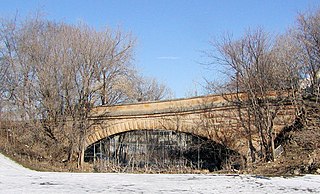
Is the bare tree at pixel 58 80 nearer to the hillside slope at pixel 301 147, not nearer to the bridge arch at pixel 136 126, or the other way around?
the bridge arch at pixel 136 126

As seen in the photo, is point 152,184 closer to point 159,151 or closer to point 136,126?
point 159,151

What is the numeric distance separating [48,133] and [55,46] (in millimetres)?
4217

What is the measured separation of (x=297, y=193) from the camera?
222 inches

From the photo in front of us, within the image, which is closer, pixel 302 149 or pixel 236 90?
pixel 302 149

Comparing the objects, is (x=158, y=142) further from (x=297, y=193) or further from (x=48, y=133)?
(x=297, y=193)

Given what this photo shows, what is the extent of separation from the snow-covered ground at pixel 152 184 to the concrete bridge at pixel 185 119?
19.4 feet

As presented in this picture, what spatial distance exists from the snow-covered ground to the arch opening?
18.6ft

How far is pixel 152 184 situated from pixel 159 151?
31.4ft

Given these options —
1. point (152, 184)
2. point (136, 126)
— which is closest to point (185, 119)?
point (136, 126)

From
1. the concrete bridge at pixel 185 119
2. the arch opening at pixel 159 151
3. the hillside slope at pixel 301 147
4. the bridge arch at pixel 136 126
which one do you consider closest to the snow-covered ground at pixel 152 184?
the hillside slope at pixel 301 147

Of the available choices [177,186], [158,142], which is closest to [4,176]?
[177,186]

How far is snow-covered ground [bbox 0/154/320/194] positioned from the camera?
238 inches

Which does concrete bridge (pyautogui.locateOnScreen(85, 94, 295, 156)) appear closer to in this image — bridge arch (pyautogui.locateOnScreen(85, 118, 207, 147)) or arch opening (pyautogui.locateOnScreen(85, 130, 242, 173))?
bridge arch (pyautogui.locateOnScreen(85, 118, 207, 147))

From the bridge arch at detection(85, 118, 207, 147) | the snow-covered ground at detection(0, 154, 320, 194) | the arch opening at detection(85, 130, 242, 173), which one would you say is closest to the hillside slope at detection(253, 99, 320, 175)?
the snow-covered ground at detection(0, 154, 320, 194)
